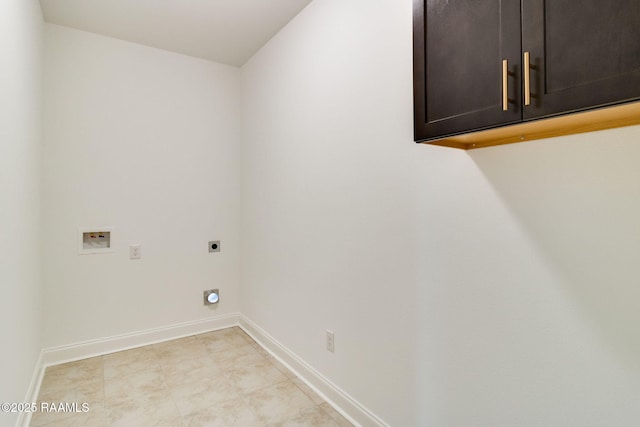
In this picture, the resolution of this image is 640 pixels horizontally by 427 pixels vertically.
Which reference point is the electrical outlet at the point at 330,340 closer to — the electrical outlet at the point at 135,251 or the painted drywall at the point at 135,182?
the painted drywall at the point at 135,182

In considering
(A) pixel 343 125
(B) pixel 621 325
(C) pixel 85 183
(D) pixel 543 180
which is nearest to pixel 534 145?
(D) pixel 543 180

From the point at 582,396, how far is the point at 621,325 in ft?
0.88

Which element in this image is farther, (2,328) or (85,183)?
(85,183)

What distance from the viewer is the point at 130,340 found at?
9.80 feet

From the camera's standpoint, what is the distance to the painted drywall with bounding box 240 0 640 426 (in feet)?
3.36

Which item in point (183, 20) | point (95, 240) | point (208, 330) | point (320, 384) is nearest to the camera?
point (320, 384)

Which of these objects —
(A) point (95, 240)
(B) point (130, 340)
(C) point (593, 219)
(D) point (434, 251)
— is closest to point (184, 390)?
(B) point (130, 340)

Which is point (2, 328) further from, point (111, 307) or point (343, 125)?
point (343, 125)

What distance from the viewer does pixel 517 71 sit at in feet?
3.12

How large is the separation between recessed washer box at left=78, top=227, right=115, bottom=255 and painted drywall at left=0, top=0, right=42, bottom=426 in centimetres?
32

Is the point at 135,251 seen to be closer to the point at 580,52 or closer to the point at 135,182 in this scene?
the point at 135,182

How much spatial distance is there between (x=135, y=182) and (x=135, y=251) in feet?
2.03

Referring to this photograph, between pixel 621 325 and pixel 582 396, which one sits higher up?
pixel 621 325

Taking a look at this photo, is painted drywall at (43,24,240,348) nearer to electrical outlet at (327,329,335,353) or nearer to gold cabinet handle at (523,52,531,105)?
electrical outlet at (327,329,335,353)
